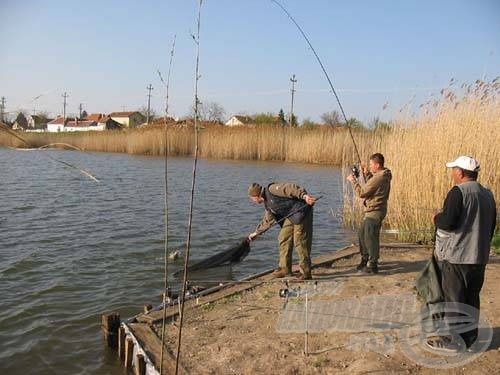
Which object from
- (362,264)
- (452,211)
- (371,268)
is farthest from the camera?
(362,264)

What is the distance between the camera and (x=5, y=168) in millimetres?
Answer: 23547

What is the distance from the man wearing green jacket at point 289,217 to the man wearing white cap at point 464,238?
2259 millimetres

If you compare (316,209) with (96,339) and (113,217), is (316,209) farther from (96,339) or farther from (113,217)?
(96,339)

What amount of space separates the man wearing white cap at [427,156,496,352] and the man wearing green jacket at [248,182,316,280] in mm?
2259

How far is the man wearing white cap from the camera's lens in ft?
12.8

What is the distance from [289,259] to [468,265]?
2.85m

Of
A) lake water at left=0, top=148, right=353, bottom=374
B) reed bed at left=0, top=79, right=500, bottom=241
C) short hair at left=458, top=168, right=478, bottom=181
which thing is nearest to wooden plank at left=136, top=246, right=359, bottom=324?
lake water at left=0, top=148, right=353, bottom=374

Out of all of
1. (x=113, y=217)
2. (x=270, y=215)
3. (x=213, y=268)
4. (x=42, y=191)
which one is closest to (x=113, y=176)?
(x=42, y=191)

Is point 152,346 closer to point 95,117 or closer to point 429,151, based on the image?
point 429,151

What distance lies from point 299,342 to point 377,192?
274 centimetres

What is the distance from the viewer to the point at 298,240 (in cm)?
622

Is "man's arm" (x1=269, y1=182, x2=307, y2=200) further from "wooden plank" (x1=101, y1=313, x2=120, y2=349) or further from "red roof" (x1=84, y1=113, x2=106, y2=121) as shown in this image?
"red roof" (x1=84, y1=113, x2=106, y2=121)

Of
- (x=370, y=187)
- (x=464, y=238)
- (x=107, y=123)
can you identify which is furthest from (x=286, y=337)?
(x=107, y=123)

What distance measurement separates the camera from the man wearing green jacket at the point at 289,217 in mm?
6215
